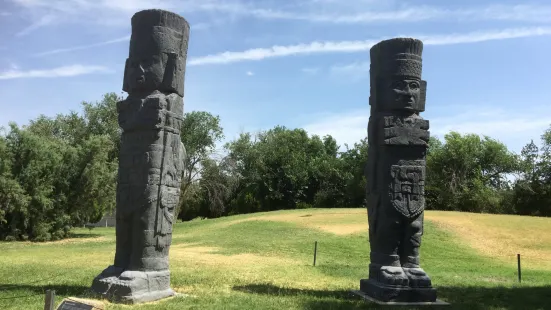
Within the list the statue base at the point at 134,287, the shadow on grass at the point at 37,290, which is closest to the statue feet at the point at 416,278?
the statue base at the point at 134,287

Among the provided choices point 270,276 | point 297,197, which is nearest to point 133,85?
point 270,276

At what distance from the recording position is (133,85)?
861 centimetres

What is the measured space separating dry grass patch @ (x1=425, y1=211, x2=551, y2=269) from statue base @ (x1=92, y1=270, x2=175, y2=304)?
1456 centimetres

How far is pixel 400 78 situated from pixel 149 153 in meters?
4.94

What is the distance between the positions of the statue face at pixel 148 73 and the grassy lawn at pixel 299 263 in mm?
3733

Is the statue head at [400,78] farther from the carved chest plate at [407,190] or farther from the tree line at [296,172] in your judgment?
the tree line at [296,172]

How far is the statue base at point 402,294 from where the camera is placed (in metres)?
8.48

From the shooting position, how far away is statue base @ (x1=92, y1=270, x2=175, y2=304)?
7684 mm

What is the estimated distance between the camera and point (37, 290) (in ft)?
28.3

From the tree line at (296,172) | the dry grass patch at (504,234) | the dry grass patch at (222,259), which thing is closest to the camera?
the dry grass patch at (222,259)

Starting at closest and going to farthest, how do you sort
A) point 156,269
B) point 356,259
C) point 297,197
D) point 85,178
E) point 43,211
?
point 156,269 → point 356,259 → point 43,211 → point 85,178 → point 297,197

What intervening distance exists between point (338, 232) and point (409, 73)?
48.7ft

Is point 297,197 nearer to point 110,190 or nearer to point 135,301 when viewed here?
point 110,190

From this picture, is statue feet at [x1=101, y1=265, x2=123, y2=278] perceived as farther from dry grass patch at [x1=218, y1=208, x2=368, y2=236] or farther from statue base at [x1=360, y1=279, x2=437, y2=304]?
dry grass patch at [x1=218, y1=208, x2=368, y2=236]
